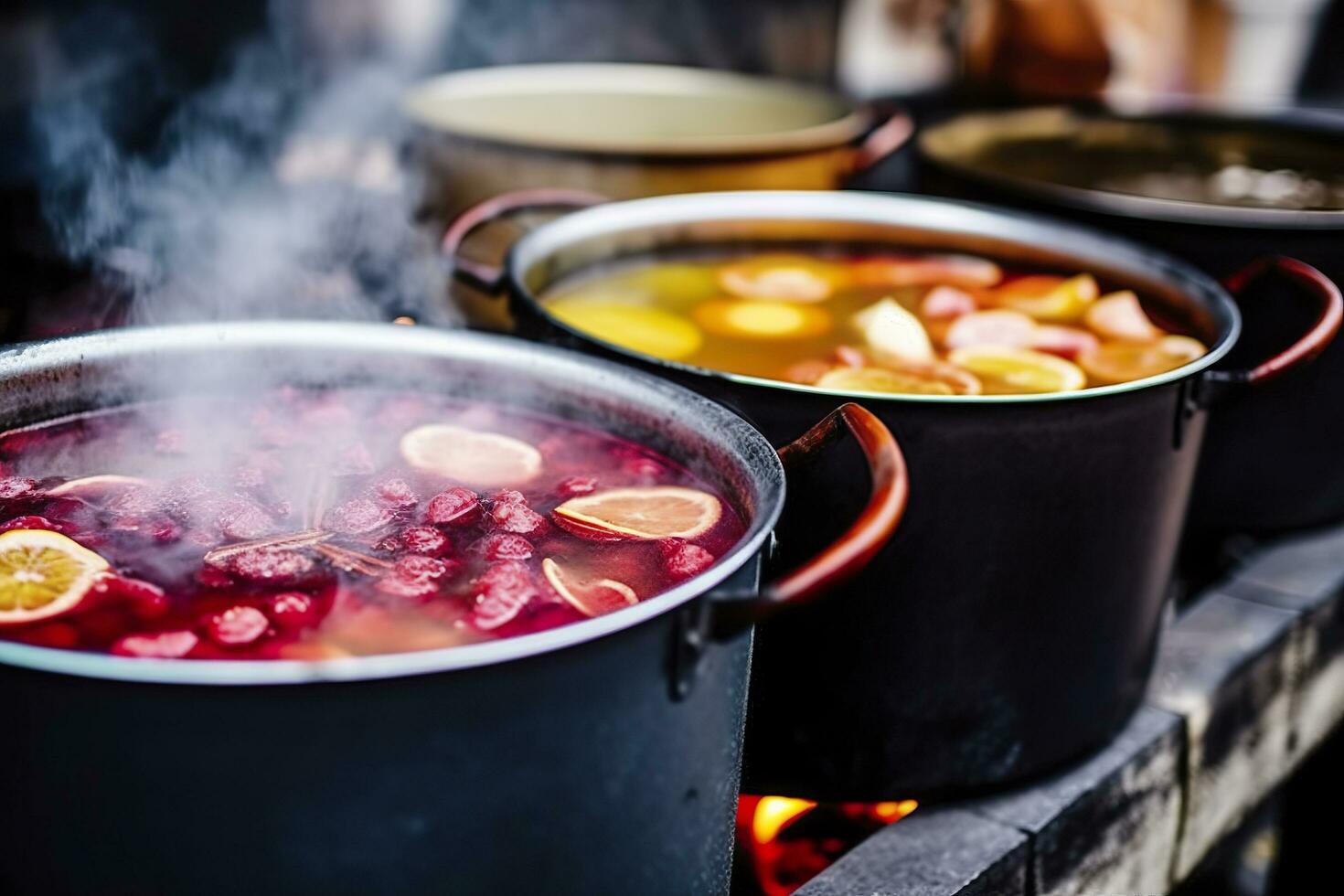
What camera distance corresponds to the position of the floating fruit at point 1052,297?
2.87m

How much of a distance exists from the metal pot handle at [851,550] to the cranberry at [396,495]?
0.55 metres

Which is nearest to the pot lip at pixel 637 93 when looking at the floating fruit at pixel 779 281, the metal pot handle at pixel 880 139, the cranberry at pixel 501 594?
the metal pot handle at pixel 880 139

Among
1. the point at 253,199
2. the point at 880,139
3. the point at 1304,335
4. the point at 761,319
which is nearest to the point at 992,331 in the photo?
the point at 761,319

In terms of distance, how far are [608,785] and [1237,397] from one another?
1367mm

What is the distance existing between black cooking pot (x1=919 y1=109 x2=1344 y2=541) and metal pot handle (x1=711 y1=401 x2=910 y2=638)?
1.09 meters

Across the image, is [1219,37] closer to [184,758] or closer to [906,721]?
[906,721]

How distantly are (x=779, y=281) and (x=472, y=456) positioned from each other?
123cm

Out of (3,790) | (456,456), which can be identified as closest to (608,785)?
(3,790)

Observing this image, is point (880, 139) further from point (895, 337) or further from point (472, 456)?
point (472, 456)

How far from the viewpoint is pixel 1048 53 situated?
5.91 metres

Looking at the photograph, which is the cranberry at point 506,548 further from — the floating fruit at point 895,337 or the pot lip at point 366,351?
the floating fruit at point 895,337

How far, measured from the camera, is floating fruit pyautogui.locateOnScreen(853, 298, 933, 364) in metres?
2.60

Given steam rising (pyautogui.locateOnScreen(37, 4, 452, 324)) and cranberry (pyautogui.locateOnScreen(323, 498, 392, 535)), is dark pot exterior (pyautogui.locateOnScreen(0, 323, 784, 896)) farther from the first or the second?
steam rising (pyautogui.locateOnScreen(37, 4, 452, 324))

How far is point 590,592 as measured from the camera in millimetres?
1567
